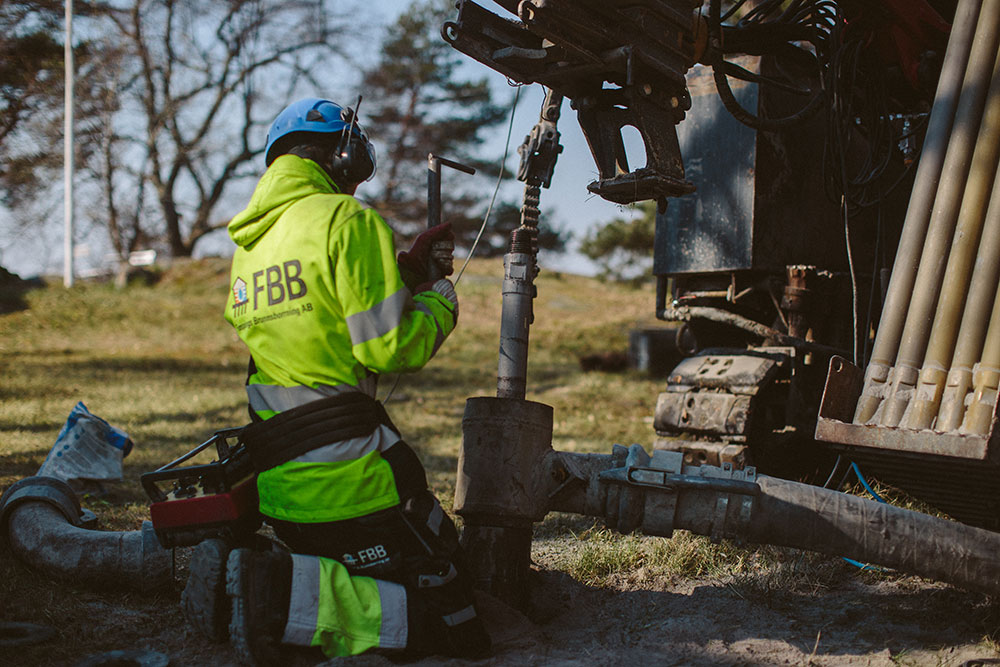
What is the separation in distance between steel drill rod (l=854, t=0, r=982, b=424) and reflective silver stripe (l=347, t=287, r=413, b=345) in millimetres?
1865

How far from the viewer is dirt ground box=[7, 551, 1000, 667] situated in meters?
3.06

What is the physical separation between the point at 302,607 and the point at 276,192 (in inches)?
56.1

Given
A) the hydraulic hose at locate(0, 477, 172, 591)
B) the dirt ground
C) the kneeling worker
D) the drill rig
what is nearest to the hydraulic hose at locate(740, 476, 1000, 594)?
the drill rig

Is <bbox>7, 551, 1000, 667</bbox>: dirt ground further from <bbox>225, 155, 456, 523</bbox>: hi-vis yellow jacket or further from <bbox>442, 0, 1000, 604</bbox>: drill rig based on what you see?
<bbox>225, 155, 456, 523</bbox>: hi-vis yellow jacket

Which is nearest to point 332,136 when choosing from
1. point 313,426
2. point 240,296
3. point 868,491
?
point 240,296

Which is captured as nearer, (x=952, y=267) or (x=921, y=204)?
(x=952, y=267)

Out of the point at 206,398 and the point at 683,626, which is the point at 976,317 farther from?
the point at 206,398

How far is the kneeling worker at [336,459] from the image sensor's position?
2.88 m

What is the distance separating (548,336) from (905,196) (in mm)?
10204

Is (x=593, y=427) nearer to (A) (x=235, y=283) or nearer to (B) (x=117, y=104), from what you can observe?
(A) (x=235, y=283)

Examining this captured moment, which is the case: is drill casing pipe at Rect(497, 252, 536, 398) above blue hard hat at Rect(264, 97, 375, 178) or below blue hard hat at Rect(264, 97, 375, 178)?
below

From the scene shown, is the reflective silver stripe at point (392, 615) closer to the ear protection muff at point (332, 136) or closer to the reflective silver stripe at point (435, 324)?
the reflective silver stripe at point (435, 324)

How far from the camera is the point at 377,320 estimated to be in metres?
2.88

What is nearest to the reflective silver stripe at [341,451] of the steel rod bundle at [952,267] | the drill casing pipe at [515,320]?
the drill casing pipe at [515,320]
